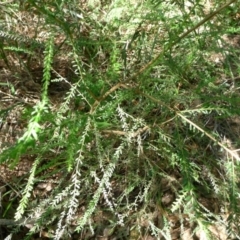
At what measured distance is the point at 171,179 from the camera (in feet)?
7.08

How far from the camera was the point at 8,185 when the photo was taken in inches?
85.7

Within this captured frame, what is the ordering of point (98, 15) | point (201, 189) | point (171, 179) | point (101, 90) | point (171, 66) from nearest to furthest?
point (101, 90), point (171, 66), point (171, 179), point (201, 189), point (98, 15)

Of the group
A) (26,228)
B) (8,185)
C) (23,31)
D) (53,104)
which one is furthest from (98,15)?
(26,228)

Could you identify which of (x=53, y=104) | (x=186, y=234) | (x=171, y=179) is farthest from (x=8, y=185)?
(x=186, y=234)

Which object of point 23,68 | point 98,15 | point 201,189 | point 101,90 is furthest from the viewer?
point 98,15

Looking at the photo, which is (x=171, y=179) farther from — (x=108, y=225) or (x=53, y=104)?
(x=53, y=104)

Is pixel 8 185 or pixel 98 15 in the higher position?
pixel 98 15

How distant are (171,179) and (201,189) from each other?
0.85 ft

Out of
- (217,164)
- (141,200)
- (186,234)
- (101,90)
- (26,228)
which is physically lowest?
(26,228)

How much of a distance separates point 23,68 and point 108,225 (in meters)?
1.10

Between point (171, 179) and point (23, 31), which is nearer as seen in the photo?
point (171, 179)

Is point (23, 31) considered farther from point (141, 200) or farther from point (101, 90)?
point (141, 200)

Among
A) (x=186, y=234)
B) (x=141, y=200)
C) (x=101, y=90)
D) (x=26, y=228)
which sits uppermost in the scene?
(x=101, y=90)

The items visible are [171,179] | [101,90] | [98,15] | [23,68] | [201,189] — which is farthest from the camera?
[98,15]
